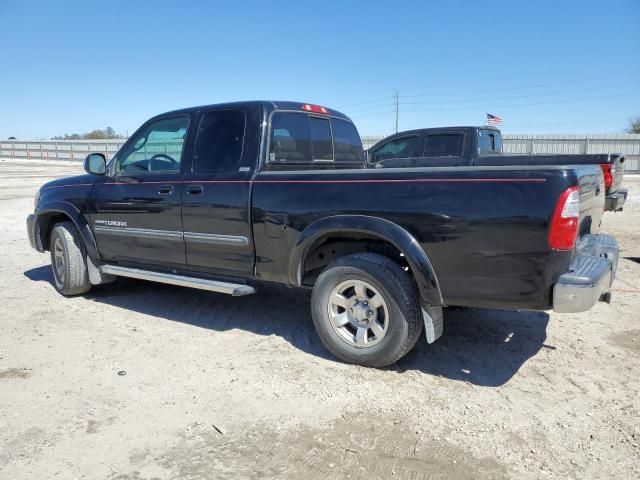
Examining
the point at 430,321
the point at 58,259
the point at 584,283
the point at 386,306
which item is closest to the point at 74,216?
the point at 58,259

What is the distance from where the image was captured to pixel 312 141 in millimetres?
5121

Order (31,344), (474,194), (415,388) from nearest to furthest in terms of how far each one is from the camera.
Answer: (474,194)
(415,388)
(31,344)

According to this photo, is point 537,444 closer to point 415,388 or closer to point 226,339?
point 415,388

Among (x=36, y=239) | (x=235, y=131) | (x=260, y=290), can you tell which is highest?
(x=235, y=131)

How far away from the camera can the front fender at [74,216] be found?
5.68 meters

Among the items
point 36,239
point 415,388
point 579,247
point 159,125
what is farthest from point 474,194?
point 36,239

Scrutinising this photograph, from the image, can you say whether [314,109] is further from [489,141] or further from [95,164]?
[489,141]

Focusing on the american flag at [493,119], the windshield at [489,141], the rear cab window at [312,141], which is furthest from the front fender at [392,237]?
the american flag at [493,119]

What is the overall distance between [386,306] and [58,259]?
13.6 feet

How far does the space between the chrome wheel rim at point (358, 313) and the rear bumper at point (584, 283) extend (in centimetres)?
116

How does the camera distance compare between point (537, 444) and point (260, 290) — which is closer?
point (537, 444)

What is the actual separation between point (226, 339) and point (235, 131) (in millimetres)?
1816

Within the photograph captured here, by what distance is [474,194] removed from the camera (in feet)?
10.8

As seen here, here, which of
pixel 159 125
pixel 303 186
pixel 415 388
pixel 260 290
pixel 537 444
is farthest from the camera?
pixel 260 290
